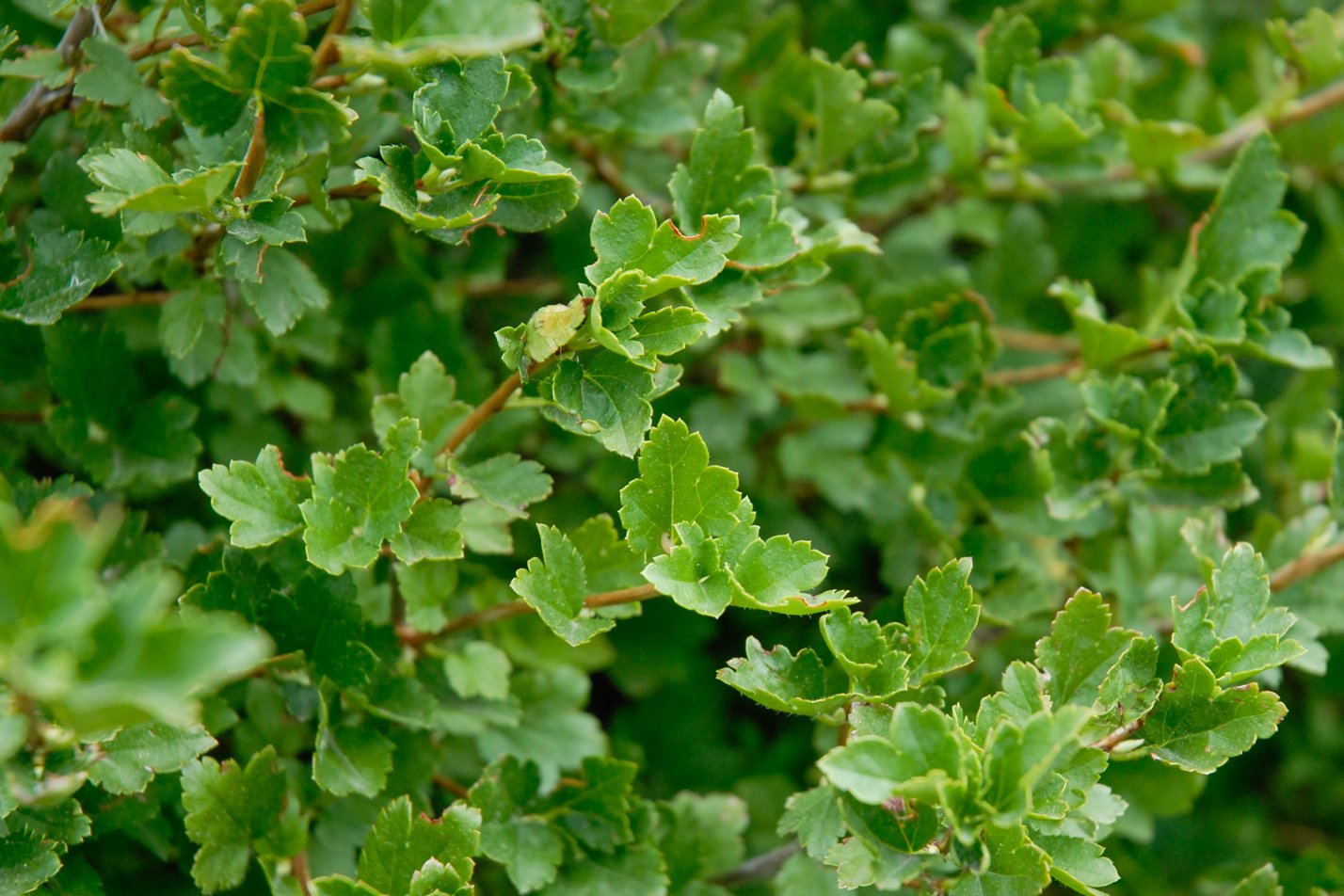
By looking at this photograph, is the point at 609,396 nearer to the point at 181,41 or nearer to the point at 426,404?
the point at 426,404

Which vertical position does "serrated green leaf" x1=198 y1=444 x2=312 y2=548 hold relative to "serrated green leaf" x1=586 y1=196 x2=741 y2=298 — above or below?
below

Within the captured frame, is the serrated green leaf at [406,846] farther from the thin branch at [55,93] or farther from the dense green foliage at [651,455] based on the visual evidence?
the thin branch at [55,93]

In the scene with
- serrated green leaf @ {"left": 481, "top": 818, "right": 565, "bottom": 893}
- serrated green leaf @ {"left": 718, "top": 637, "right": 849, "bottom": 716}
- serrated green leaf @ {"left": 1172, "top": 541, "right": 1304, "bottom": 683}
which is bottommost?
serrated green leaf @ {"left": 481, "top": 818, "right": 565, "bottom": 893}

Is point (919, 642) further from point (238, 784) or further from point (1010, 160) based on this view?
point (1010, 160)

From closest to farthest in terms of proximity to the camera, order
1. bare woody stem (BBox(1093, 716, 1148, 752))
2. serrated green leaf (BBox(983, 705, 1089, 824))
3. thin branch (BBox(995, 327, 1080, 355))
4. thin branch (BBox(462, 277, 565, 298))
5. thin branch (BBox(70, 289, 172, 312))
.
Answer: serrated green leaf (BBox(983, 705, 1089, 824)), bare woody stem (BBox(1093, 716, 1148, 752)), thin branch (BBox(70, 289, 172, 312)), thin branch (BBox(462, 277, 565, 298)), thin branch (BBox(995, 327, 1080, 355))

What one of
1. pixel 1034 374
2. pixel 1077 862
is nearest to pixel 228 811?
pixel 1077 862

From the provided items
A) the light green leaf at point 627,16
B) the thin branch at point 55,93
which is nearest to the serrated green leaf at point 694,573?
the light green leaf at point 627,16

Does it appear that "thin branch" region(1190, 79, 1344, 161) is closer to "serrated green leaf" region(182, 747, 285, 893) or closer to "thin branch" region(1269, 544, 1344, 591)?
"thin branch" region(1269, 544, 1344, 591)

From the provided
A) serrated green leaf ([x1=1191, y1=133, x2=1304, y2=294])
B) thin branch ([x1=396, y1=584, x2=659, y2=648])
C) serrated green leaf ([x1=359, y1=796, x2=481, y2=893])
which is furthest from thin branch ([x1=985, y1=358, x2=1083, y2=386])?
serrated green leaf ([x1=359, y1=796, x2=481, y2=893])
